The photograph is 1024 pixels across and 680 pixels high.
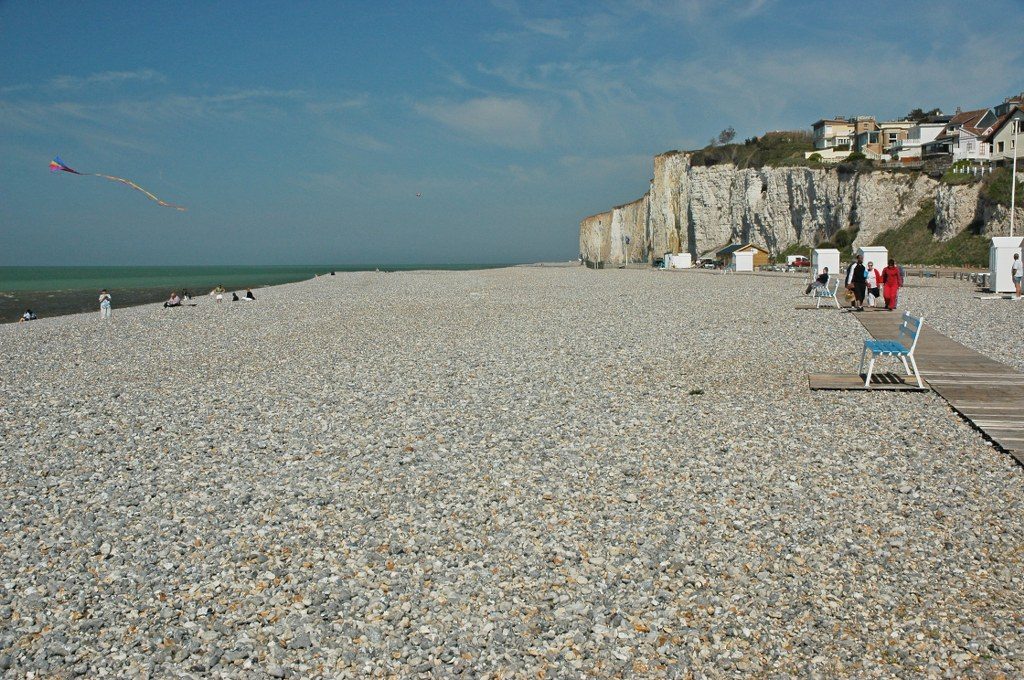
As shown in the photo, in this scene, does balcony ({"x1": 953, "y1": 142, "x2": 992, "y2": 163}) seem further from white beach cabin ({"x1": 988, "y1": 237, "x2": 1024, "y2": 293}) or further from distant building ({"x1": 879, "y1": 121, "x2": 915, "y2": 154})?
white beach cabin ({"x1": 988, "y1": 237, "x2": 1024, "y2": 293})

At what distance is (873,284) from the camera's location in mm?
22875

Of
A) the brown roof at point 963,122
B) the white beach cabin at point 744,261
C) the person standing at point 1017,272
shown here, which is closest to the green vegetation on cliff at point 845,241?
the white beach cabin at point 744,261

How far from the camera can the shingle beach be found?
365 centimetres

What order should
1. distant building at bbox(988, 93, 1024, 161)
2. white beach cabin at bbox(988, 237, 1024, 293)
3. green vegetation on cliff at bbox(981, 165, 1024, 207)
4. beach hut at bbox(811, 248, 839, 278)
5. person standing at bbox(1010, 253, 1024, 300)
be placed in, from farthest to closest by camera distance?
distant building at bbox(988, 93, 1024, 161) < green vegetation on cliff at bbox(981, 165, 1024, 207) < beach hut at bbox(811, 248, 839, 278) < white beach cabin at bbox(988, 237, 1024, 293) < person standing at bbox(1010, 253, 1024, 300)

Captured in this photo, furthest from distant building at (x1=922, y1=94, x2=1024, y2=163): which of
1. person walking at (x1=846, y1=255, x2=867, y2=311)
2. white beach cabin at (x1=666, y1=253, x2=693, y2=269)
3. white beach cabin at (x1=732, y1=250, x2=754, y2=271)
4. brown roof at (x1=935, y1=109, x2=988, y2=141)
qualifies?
person walking at (x1=846, y1=255, x2=867, y2=311)

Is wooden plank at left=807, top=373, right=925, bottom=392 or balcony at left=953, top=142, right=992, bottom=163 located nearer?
wooden plank at left=807, top=373, right=925, bottom=392

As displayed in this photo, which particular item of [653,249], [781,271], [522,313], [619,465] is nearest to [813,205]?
[781,271]

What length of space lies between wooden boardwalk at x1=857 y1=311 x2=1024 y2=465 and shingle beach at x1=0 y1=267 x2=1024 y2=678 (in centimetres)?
22

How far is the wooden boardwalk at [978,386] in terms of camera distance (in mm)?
6848

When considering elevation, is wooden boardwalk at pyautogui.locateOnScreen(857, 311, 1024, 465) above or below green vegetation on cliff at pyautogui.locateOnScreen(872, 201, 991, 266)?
below

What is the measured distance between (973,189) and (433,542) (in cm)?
5001

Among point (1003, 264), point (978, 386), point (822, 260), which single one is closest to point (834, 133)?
point (822, 260)

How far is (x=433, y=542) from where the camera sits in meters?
4.91

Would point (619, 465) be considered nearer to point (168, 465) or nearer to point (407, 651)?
point (407, 651)
